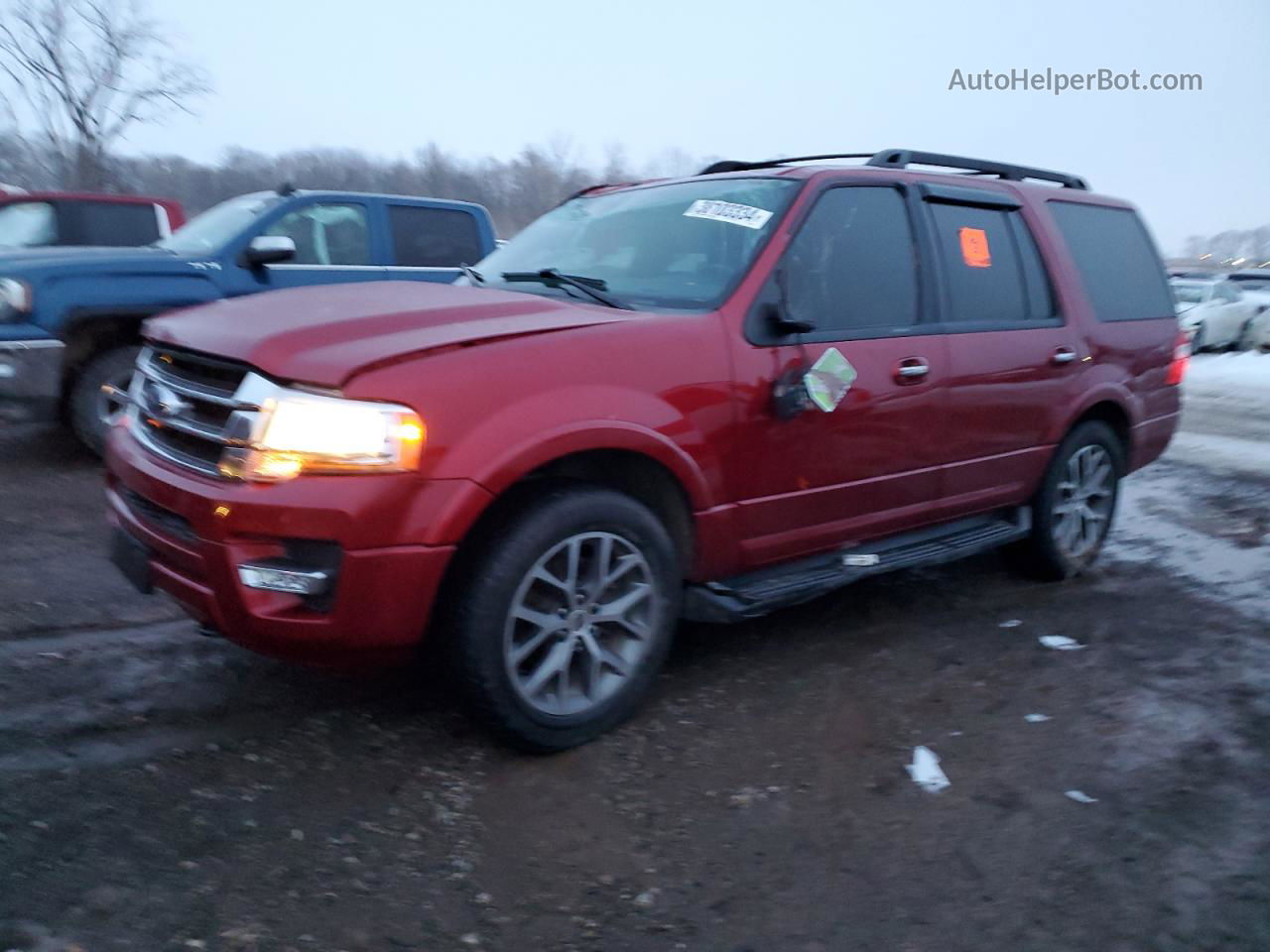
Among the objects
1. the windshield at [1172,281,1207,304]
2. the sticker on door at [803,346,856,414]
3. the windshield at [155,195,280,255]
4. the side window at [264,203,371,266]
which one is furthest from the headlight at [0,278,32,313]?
the windshield at [1172,281,1207,304]

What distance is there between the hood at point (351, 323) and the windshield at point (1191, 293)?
1900cm

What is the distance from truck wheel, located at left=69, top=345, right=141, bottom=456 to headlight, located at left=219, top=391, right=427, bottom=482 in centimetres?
422

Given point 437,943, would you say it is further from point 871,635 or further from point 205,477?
point 871,635

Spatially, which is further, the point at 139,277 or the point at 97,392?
the point at 97,392

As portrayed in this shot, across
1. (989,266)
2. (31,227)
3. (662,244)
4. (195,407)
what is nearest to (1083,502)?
(989,266)

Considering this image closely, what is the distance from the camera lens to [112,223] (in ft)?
31.1

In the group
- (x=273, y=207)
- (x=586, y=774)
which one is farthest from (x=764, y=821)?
(x=273, y=207)

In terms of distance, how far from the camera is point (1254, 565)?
555cm

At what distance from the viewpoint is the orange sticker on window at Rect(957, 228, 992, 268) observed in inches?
175

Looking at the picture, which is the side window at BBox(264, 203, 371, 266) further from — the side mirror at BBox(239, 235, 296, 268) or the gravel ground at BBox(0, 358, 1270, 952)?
the gravel ground at BBox(0, 358, 1270, 952)

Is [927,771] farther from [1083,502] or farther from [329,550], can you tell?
[1083,502]

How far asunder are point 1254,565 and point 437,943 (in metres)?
5.03

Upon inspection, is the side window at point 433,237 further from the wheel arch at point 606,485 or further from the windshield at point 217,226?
the wheel arch at point 606,485

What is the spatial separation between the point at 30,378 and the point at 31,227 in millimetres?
4197
